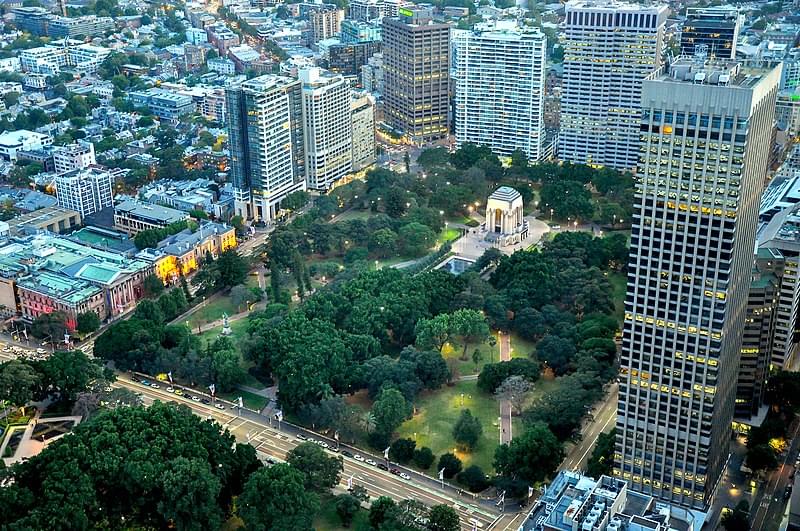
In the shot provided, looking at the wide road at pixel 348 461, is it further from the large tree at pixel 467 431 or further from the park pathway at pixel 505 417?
the park pathway at pixel 505 417

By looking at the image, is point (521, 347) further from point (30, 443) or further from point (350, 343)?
point (30, 443)

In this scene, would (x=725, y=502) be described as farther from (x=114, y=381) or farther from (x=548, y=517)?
(x=114, y=381)

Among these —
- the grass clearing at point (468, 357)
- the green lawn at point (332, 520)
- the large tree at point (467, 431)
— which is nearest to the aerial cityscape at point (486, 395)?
the green lawn at point (332, 520)

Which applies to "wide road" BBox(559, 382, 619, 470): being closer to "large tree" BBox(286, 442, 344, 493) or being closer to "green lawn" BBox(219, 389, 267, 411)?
"large tree" BBox(286, 442, 344, 493)

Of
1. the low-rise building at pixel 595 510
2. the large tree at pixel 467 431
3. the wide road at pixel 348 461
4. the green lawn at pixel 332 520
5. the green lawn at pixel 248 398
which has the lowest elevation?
the green lawn at pixel 332 520

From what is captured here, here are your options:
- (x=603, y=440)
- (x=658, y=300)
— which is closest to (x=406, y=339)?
(x=603, y=440)

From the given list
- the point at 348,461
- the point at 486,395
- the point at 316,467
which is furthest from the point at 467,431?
the point at 316,467

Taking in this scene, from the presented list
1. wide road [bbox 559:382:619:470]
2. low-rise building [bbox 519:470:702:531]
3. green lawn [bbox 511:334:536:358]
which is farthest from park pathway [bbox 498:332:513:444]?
low-rise building [bbox 519:470:702:531]
